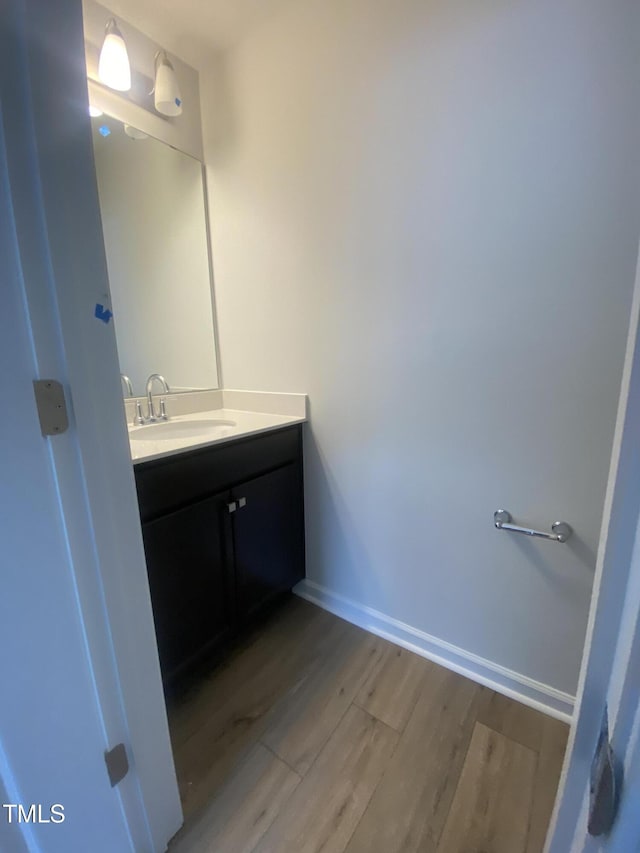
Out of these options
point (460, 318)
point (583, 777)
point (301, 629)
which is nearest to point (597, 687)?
point (583, 777)

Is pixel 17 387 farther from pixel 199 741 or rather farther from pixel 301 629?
pixel 301 629

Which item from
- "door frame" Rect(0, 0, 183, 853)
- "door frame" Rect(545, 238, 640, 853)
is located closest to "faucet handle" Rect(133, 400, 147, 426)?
"door frame" Rect(0, 0, 183, 853)

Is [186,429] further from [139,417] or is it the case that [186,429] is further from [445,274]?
[445,274]

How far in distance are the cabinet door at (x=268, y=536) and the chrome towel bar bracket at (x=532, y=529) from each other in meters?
0.86

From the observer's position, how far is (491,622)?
4.42 ft

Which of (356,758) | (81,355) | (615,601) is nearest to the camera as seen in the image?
(615,601)

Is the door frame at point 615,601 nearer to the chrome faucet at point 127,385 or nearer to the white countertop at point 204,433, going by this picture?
the white countertop at point 204,433

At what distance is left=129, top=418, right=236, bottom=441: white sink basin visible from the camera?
154 cm

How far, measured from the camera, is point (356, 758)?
3.72 feet

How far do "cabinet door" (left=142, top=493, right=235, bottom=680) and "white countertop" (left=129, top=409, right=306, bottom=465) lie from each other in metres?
0.21

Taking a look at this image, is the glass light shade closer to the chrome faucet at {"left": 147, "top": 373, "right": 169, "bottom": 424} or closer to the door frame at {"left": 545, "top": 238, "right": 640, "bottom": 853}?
the chrome faucet at {"left": 147, "top": 373, "right": 169, "bottom": 424}

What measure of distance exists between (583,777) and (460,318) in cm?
112

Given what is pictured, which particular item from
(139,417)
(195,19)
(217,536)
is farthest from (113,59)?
(217,536)

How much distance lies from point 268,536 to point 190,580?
39 centimetres
